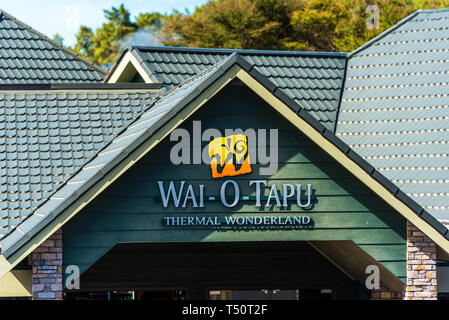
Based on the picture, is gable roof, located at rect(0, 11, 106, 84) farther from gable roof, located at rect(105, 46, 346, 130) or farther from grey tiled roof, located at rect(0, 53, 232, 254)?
grey tiled roof, located at rect(0, 53, 232, 254)

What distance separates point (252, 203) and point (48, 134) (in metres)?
4.67

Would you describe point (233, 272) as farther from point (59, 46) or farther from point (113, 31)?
point (113, 31)

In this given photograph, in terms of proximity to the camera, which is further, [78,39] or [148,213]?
[78,39]

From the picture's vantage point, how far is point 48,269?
11.8 metres

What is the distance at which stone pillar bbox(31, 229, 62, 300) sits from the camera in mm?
11727

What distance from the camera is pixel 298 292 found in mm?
15312

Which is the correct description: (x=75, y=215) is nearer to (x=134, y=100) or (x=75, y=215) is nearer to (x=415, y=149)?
(x=134, y=100)

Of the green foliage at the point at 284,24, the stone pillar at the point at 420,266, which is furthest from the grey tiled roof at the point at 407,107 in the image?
the green foliage at the point at 284,24

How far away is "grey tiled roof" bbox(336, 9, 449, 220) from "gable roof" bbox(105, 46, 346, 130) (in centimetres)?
47

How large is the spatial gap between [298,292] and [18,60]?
9645 millimetres

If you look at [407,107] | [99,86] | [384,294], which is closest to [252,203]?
[384,294]

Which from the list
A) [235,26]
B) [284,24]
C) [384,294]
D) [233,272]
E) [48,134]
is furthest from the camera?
[284,24]

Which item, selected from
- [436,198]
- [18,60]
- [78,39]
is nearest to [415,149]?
[436,198]

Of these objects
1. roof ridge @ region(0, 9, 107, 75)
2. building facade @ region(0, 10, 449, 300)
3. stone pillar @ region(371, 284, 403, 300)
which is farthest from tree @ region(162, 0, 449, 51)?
stone pillar @ region(371, 284, 403, 300)
